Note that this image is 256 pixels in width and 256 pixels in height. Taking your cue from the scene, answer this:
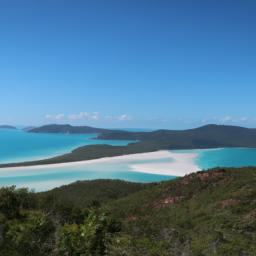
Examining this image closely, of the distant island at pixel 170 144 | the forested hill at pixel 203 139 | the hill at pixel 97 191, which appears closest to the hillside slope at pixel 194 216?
the hill at pixel 97 191

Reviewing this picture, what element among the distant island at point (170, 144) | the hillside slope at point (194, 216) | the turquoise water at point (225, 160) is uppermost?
the distant island at point (170, 144)

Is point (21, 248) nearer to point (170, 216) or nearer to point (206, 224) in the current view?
point (206, 224)

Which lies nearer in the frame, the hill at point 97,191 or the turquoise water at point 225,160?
the hill at point 97,191

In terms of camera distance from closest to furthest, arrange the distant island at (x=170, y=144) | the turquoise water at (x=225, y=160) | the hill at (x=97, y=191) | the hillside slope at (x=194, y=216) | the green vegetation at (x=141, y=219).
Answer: the green vegetation at (x=141, y=219) → the hillside slope at (x=194, y=216) → the hill at (x=97, y=191) → the turquoise water at (x=225, y=160) → the distant island at (x=170, y=144)

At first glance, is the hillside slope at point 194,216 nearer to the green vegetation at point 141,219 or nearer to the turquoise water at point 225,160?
the green vegetation at point 141,219

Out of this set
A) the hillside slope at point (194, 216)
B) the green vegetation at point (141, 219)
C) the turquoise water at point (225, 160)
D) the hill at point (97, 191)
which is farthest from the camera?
the turquoise water at point (225, 160)

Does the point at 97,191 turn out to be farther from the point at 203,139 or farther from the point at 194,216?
the point at 203,139

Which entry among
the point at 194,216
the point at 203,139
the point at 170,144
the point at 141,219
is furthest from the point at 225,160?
the point at 141,219

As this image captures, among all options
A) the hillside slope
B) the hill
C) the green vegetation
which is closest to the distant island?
the hill

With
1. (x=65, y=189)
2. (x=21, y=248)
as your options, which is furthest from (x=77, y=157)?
(x=21, y=248)

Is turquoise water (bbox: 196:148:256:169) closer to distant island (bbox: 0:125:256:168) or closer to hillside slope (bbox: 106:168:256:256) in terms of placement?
distant island (bbox: 0:125:256:168)
